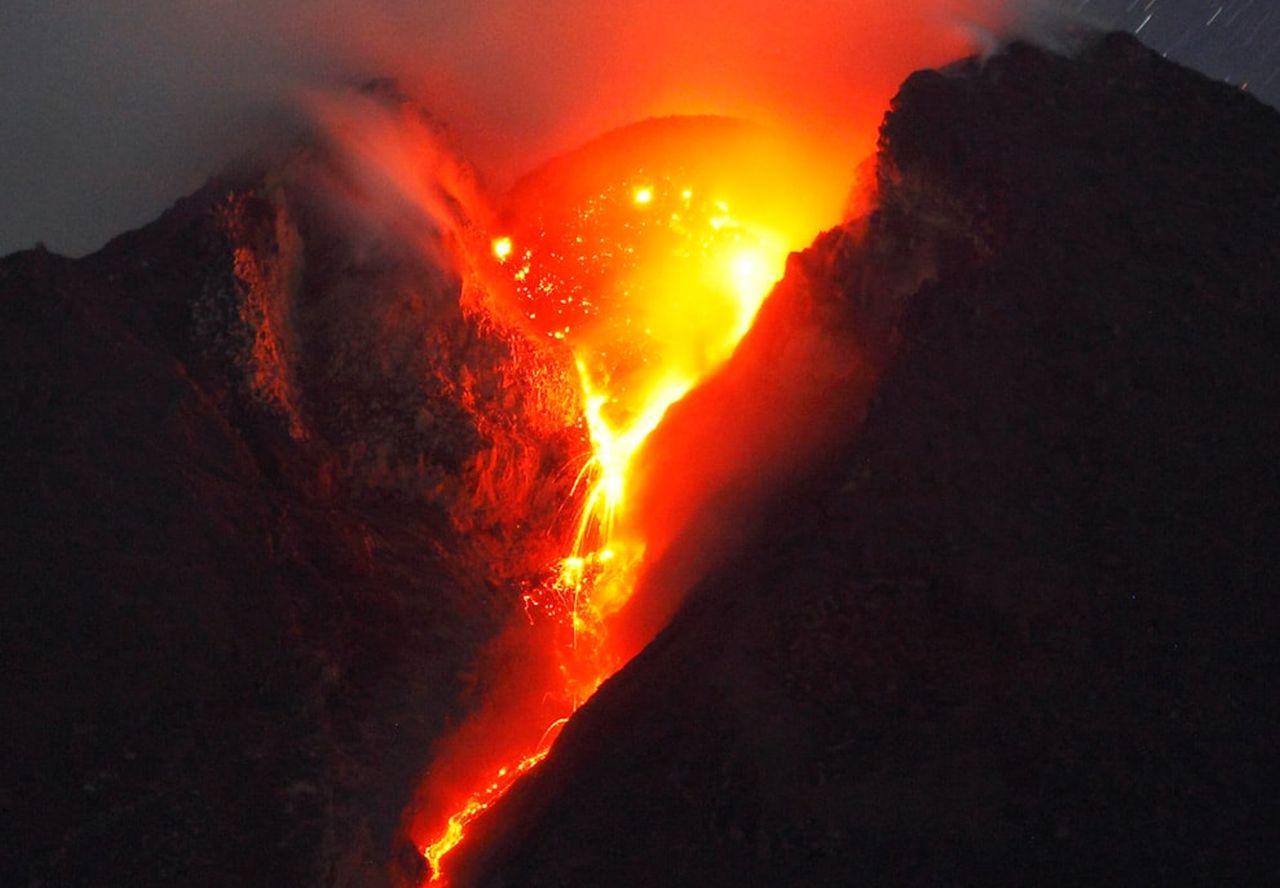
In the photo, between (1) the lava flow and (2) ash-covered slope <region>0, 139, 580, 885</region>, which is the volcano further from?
(1) the lava flow

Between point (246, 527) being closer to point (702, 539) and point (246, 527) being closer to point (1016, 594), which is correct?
point (702, 539)

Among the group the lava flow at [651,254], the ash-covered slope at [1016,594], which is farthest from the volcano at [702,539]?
the lava flow at [651,254]

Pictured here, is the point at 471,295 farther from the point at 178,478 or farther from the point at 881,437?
the point at 881,437

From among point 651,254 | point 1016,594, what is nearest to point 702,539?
point 1016,594

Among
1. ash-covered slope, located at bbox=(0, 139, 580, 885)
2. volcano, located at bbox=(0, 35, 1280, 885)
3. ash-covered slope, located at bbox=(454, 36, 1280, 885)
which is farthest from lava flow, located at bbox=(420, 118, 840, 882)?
ash-covered slope, located at bbox=(454, 36, 1280, 885)

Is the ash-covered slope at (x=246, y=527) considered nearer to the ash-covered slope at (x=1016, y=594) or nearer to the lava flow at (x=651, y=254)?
the lava flow at (x=651, y=254)

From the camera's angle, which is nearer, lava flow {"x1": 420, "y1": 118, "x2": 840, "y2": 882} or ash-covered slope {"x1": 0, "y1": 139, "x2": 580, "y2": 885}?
ash-covered slope {"x1": 0, "y1": 139, "x2": 580, "y2": 885}
